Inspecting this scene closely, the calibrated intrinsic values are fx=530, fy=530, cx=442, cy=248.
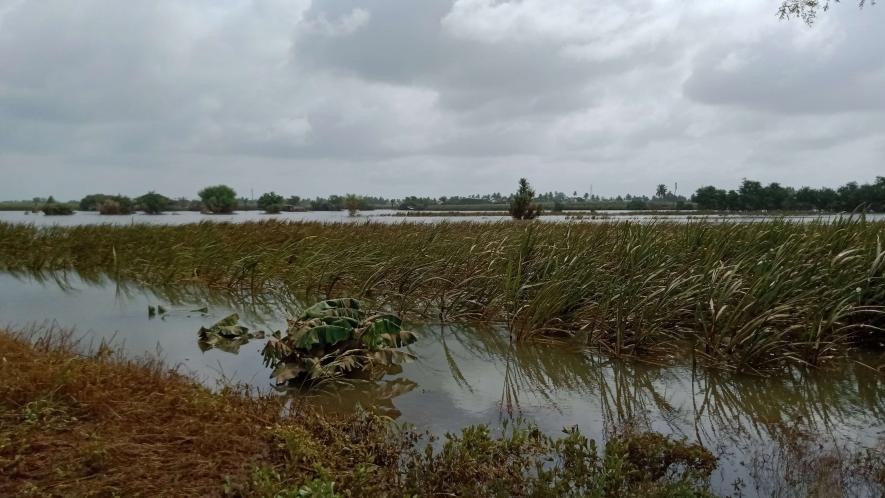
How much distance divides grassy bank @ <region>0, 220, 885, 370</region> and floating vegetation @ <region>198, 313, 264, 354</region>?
2.18 meters

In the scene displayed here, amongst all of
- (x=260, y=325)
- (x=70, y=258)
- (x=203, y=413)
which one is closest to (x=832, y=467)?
(x=203, y=413)

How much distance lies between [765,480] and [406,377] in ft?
9.95

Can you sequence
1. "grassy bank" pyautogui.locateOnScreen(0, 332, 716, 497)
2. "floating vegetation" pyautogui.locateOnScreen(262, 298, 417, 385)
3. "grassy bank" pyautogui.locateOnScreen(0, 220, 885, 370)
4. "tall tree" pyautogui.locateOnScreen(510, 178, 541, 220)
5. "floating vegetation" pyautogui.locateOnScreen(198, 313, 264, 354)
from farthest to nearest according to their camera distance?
"tall tree" pyautogui.locateOnScreen(510, 178, 541, 220)
"floating vegetation" pyautogui.locateOnScreen(198, 313, 264, 354)
"grassy bank" pyautogui.locateOnScreen(0, 220, 885, 370)
"floating vegetation" pyautogui.locateOnScreen(262, 298, 417, 385)
"grassy bank" pyautogui.locateOnScreen(0, 332, 716, 497)

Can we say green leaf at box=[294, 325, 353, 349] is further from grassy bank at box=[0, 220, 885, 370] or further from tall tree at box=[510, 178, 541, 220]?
tall tree at box=[510, 178, 541, 220]

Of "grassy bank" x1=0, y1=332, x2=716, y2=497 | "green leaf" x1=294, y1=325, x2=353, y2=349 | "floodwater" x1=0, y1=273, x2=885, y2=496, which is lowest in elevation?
"floodwater" x1=0, y1=273, x2=885, y2=496

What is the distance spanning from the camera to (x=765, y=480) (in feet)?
9.93

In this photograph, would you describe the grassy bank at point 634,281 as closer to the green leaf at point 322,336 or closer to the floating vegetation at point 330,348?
the floating vegetation at point 330,348

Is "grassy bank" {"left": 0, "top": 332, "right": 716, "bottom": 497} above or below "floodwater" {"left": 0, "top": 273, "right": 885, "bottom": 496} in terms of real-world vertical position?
above

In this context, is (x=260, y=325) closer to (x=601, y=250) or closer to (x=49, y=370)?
(x=49, y=370)

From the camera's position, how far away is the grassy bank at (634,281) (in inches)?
212

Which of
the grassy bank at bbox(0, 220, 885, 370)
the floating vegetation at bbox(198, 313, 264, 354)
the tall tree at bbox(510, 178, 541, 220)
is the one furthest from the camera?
the tall tree at bbox(510, 178, 541, 220)

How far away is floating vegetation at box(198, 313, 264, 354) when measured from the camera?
603 centimetres

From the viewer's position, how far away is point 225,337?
6.21m

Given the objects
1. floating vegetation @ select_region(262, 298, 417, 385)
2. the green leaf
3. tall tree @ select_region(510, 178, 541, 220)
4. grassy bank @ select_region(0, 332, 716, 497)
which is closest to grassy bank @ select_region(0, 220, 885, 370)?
floating vegetation @ select_region(262, 298, 417, 385)
